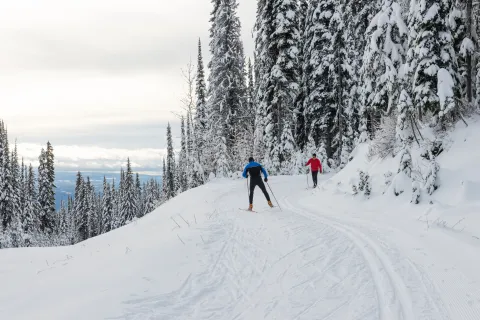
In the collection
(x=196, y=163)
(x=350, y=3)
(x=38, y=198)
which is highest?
(x=350, y=3)

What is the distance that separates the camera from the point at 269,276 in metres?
5.34

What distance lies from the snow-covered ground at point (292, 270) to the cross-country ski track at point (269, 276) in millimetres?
22

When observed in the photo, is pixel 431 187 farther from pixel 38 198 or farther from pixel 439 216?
pixel 38 198

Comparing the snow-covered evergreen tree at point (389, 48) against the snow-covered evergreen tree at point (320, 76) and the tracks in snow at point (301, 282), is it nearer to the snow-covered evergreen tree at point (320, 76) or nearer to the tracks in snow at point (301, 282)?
the tracks in snow at point (301, 282)

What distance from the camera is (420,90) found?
11258 millimetres

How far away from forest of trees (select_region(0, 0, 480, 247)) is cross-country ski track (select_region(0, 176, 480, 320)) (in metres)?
3.76

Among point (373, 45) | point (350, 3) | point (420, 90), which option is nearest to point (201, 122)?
point (350, 3)

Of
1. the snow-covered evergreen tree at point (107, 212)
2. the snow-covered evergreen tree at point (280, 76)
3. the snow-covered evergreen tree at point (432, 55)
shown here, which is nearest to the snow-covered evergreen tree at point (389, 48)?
the snow-covered evergreen tree at point (432, 55)

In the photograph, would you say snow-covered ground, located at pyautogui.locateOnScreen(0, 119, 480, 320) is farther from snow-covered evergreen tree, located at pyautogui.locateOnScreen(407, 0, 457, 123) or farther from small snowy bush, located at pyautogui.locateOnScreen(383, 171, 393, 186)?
snow-covered evergreen tree, located at pyautogui.locateOnScreen(407, 0, 457, 123)

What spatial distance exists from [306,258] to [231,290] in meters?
1.89

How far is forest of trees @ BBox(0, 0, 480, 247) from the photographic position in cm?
1131

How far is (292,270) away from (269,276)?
1.51 feet

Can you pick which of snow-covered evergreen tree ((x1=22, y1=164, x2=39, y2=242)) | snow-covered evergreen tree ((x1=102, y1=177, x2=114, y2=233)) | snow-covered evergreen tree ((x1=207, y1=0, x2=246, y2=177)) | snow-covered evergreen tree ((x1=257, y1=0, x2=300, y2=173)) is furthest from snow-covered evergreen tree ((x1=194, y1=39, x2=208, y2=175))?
snow-covered evergreen tree ((x1=102, y1=177, x2=114, y2=233))

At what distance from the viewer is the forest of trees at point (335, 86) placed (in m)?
11.3
